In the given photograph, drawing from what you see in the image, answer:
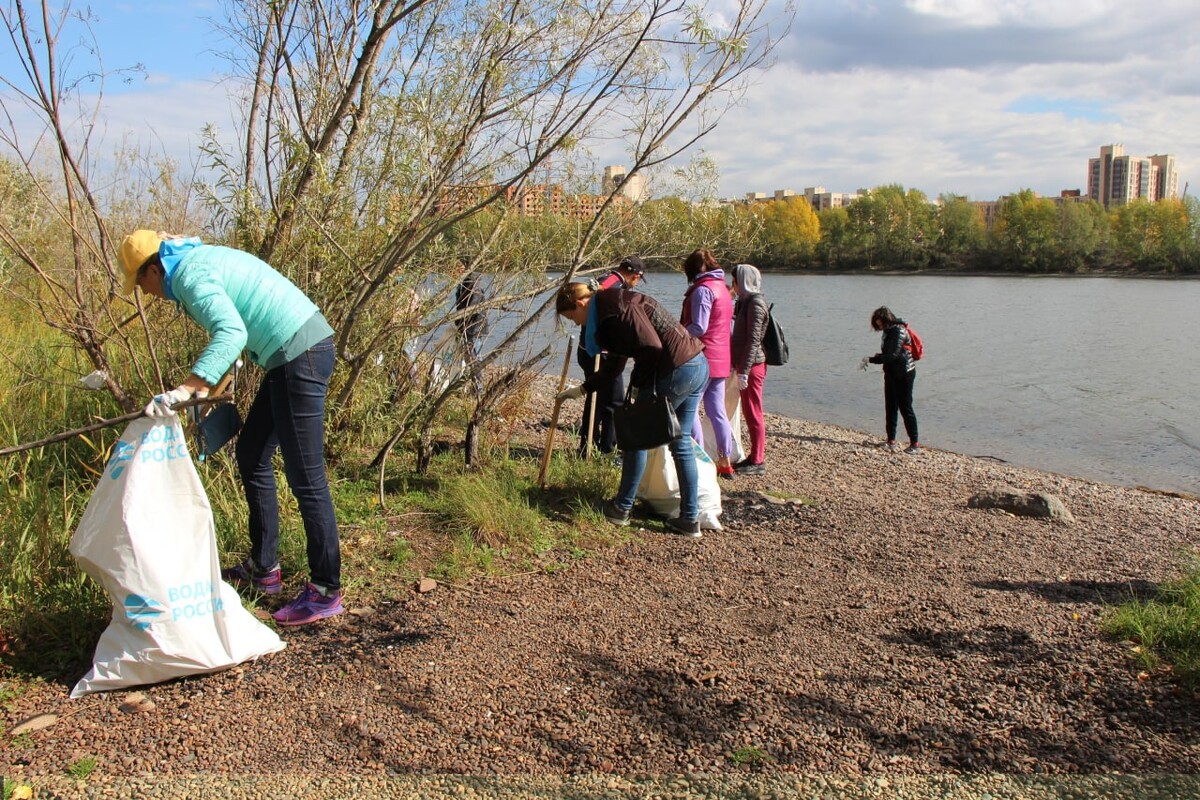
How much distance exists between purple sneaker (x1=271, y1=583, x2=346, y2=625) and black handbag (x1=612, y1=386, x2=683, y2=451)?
1.71 metres

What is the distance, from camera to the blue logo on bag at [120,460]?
3076 mm

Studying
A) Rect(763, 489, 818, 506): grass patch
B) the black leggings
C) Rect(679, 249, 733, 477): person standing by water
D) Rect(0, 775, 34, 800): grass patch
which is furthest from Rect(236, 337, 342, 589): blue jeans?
the black leggings

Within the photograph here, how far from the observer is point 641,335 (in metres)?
4.66

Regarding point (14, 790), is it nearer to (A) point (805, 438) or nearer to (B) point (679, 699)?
(B) point (679, 699)

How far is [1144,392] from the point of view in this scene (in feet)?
58.6

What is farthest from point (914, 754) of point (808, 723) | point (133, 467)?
point (133, 467)

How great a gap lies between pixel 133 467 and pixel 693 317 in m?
3.89

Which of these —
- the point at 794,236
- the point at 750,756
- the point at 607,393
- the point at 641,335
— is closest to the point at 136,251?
the point at 641,335

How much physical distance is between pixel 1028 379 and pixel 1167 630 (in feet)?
55.9

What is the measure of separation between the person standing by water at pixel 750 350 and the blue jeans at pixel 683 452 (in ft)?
6.63

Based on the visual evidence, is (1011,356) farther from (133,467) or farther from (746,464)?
(133,467)

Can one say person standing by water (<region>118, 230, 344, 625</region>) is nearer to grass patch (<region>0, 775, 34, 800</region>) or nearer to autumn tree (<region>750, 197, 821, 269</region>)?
grass patch (<region>0, 775, 34, 800</region>)

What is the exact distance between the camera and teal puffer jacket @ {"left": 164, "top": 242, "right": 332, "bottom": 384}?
309 cm

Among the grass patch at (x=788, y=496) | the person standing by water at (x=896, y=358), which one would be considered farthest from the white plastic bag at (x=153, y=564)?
the person standing by water at (x=896, y=358)
